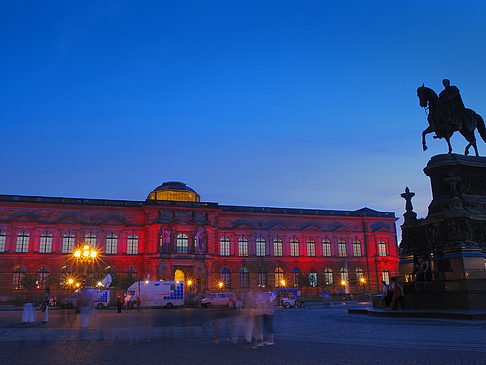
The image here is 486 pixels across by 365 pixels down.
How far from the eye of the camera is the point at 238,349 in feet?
36.2

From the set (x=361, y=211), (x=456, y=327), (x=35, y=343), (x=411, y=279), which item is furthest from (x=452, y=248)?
(x=361, y=211)

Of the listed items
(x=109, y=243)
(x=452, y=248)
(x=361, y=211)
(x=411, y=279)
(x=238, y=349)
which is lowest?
(x=238, y=349)

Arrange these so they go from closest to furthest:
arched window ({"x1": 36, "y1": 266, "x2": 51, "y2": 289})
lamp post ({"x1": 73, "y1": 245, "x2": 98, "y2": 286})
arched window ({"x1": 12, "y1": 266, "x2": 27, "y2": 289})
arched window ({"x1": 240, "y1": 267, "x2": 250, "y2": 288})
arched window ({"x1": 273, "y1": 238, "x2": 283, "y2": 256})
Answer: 1. lamp post ({"x1": 73, "y1": 245, "x2": 98, "y2": 286})
2. arched window ({"x1": 12, "y1": 266, "x2": 27, "y2": 289})
3. arched window ({"x1": 36, "y1": 266, "x2": 51, "y2": 289})
4. arched window ({"x1": 240, "y1": 267, "x2": 250, "y2": 288})
5. arched window ({"x1": 273, "y1": 238, "x2": 283, "y2": 256})

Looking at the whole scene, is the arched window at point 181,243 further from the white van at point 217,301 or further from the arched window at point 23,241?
the arched window at point 23,241

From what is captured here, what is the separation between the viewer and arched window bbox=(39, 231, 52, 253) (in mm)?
59719

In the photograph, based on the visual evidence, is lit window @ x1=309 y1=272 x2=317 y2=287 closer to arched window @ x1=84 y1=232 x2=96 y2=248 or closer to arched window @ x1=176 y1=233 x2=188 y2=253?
arched window @ x1=176 y1=233 x2=188 y2=253

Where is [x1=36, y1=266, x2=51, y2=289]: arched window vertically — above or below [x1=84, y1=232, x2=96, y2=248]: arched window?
below

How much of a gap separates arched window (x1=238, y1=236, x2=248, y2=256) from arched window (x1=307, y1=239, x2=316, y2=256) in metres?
10.4

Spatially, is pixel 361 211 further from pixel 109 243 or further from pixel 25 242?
pixel 25 242

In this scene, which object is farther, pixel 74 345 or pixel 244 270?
pixel 244 270

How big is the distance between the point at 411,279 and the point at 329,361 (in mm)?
9649

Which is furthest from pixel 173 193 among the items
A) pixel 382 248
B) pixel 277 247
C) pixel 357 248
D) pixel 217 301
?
pixel 382 248

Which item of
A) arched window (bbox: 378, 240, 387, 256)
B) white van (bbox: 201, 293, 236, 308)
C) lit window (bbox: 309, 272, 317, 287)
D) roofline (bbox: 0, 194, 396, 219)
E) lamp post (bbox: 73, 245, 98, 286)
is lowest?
white van (bbox: 201, 293, 236, 308)

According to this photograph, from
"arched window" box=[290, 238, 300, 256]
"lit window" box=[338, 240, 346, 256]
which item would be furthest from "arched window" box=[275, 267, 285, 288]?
"lit window" box=[338, 240, 346, 256]
